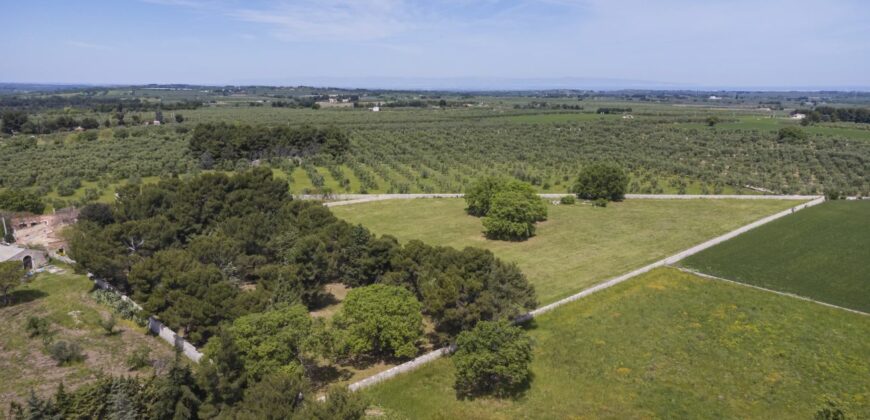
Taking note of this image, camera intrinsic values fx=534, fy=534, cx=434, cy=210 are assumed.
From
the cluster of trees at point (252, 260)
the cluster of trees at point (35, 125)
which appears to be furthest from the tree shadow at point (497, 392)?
the cluster of trees at point (35, 125)

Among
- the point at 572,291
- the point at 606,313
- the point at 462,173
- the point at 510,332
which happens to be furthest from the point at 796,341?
the point at 462,173

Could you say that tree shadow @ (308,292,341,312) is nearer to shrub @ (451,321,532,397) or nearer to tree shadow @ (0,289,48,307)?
shrub @ (451,321,532,397)

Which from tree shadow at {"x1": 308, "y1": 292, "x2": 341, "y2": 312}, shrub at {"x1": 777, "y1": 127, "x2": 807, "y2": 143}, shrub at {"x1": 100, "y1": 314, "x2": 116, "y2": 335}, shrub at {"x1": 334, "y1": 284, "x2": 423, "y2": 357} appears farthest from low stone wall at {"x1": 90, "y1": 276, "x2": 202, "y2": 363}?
shrub at {"x1": 777, "y1": 127, "x2": 807, "y2": 143}

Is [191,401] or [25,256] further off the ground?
[191,401]

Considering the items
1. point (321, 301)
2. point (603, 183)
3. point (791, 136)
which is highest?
point (791, 136)

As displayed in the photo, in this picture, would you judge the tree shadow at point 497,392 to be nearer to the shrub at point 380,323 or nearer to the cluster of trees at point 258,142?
the shrub at point 380,323

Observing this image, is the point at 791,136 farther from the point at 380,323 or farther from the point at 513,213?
the point at 380,323

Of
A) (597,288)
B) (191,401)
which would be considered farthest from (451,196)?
(191,401)

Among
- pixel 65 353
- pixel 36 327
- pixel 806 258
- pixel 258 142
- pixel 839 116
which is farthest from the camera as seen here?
pixel 839 116
